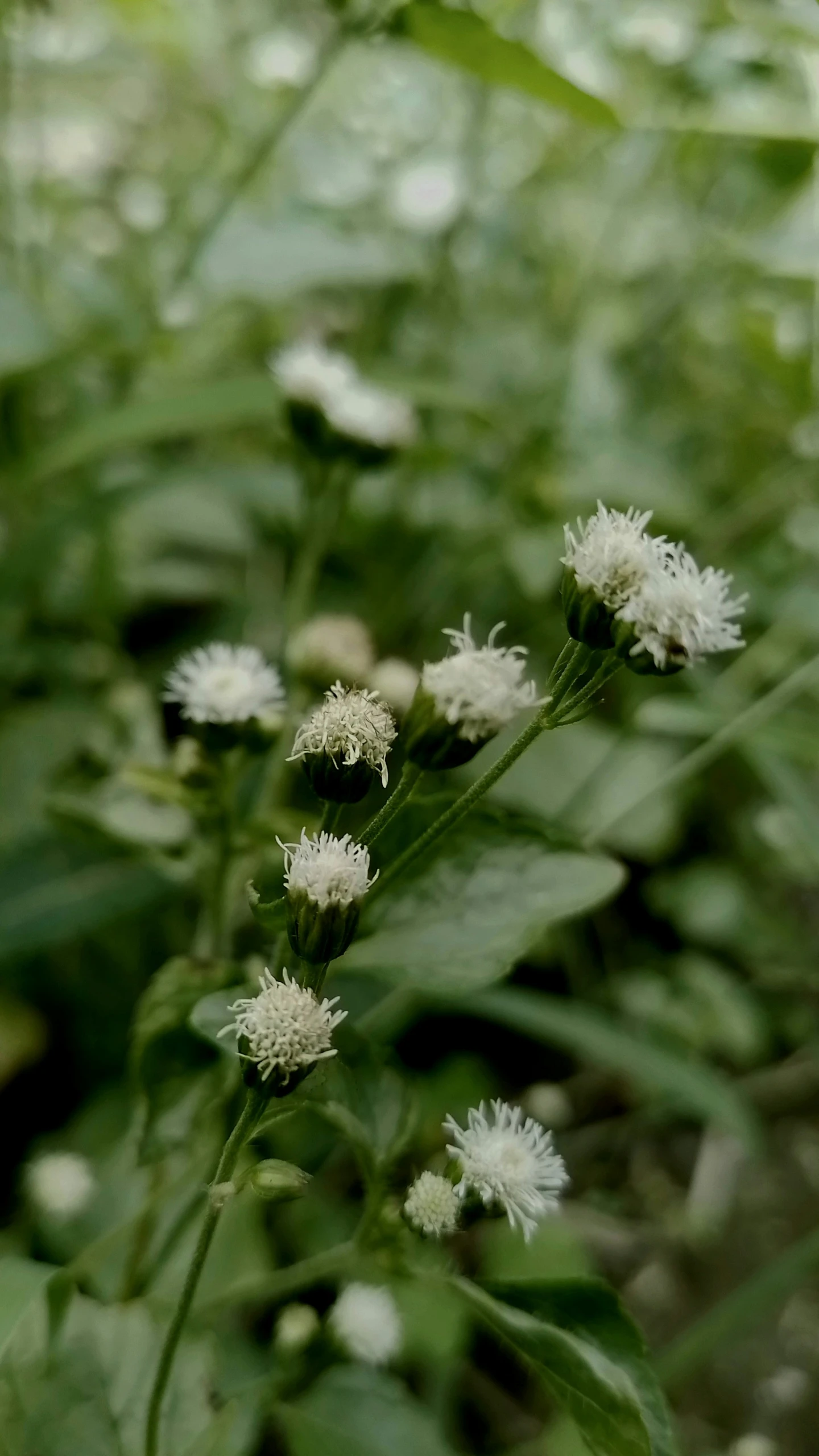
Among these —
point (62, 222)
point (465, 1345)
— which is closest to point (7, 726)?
point (465, 1345)

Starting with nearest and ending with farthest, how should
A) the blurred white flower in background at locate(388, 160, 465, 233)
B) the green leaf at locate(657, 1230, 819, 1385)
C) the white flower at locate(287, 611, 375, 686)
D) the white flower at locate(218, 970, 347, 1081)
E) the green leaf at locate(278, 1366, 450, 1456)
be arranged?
the white flower at locate(218, 970, 347, 1081) → the green leaf at locate(278, 1366, 450, 1456) → the white flower at locate(287, 611, 375, 686) → the green leaf at locate(657, 1230, 819, 1385) → the blurred white flower in background at locate(388, 160, 465, 233)

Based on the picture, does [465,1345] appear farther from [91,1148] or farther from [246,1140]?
[246,1140]

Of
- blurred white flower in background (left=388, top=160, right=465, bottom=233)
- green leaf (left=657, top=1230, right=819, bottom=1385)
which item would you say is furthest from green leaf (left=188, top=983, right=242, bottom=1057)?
blurred white flower in background (left=388, top=160, right=465, bottom=233)

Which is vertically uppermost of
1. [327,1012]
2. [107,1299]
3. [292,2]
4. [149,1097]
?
[292,2]

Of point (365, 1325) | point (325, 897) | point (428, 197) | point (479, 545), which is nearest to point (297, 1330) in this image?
point (365, 1325)

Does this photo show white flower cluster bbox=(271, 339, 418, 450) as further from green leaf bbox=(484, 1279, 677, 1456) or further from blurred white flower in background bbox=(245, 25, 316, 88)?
blurred white flower in background bbox=(245, 25, 316, 88)
